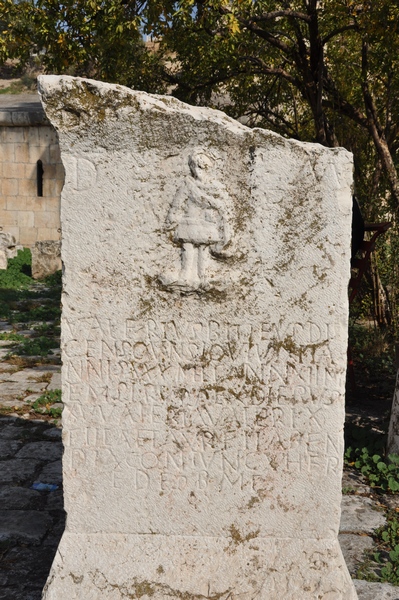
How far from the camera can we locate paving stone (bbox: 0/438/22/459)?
469 cm

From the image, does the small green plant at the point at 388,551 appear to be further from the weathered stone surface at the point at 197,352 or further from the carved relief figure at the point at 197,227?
the carved relief figure at the point at 197,227

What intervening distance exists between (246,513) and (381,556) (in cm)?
92

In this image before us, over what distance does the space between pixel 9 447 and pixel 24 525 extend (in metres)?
1.16

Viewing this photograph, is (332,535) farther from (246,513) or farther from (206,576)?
(206,576)

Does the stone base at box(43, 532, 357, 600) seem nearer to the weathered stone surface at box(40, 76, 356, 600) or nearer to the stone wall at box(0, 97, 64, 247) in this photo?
the weathered stone surface at box(40, 76, 356, 600)

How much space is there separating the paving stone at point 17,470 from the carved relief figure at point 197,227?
2080 millimetres

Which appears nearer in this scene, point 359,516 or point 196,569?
point 196,569

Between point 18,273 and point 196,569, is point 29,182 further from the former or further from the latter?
point 196,569

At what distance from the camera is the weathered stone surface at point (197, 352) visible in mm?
2863

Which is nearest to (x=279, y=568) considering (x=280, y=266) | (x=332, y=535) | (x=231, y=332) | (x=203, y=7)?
(x=332, y=535)

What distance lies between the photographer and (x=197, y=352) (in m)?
2.97

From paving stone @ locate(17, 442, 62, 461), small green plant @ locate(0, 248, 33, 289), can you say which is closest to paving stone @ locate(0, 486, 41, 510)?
paving stone @ locate(17, 442, 62, 461)

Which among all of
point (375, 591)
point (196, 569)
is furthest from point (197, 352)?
point (375, 591)

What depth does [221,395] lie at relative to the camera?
299cm
